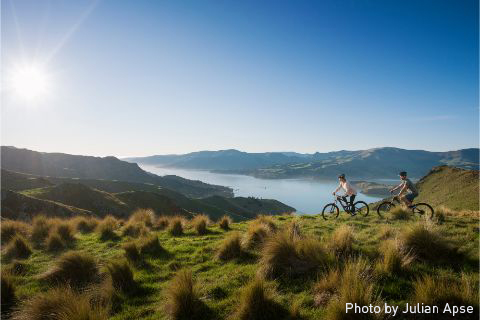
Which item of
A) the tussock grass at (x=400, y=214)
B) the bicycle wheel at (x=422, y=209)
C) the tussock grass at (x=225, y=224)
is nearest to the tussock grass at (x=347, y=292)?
the tussock grass at (x=400, y=214)

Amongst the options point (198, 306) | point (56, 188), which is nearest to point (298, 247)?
point (198, 306)

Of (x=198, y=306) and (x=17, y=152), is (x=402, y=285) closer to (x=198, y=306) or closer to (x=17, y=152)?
(x=198, y=306)

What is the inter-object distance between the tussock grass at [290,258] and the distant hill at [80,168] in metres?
164

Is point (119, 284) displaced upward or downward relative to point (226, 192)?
upward

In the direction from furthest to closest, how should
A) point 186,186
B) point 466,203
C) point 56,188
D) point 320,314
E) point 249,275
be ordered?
point 186,186
point 56,188
point 466,203
point 249,275
point 320,314

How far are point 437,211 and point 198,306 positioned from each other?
43.6ft

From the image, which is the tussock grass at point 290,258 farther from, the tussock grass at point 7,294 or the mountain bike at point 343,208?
the mountain bike at point 343,208

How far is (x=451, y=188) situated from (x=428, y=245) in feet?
119

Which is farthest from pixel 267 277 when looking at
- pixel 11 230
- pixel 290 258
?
pixel 11 230

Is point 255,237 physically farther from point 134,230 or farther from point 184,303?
point 134,230

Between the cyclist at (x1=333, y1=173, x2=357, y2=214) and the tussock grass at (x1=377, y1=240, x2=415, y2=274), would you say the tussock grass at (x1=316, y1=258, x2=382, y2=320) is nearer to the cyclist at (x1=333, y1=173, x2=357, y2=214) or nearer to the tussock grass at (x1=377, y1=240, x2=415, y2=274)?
the tussock grass at (x1=377, y1=240, x2=415, y2=274)

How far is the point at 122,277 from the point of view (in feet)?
26.5

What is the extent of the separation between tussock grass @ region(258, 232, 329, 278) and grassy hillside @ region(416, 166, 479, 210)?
89.7ft

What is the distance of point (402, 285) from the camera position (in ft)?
19.9
